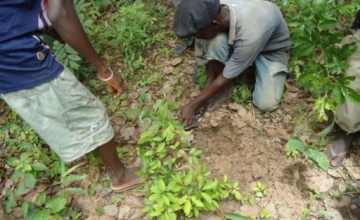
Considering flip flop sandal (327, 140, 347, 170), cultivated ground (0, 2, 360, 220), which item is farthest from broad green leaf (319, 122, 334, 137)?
flip flop sandal (327, 140, 347, 170)

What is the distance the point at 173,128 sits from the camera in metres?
2.30

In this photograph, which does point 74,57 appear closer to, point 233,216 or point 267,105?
point 267,105

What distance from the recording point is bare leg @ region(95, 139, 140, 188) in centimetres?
205

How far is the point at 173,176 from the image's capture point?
2.10 meters

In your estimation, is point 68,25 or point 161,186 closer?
point 68,25

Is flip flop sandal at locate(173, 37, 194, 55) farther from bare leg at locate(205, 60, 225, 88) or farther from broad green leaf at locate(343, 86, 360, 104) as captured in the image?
broad green leaf at locate(343, 86, 360, 104)

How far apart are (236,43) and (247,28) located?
0.40 ft

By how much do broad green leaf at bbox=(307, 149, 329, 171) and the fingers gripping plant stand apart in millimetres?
576

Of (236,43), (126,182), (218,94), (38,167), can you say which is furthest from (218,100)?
(38,167)

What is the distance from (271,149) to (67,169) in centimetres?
145

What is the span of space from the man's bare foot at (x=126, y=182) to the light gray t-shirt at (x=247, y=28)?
3.11 ft

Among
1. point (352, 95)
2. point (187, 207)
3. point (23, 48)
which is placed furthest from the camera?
point (187, 207)

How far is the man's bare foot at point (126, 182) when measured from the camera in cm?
221

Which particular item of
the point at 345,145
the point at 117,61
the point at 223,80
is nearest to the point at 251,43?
the point at 223,80
